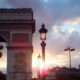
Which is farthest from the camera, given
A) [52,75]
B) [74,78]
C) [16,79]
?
[74,78]

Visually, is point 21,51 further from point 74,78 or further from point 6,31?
point 74,78

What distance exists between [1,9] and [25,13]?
258 cm

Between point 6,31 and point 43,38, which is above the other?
point 6,31

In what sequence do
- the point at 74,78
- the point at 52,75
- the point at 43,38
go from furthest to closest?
the point at 74,78 → the point at 52,75 → the point at 43,38

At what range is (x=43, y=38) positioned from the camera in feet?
94.8

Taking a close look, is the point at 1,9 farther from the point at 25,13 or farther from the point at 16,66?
the point at 16,66

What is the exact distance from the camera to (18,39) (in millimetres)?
55094

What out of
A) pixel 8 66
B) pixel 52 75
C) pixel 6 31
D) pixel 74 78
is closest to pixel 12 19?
pixel 6 31

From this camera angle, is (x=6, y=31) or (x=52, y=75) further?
(x=52, y=75)

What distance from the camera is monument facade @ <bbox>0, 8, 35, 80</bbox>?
54031 mm

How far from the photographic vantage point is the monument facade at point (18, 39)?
177 ft

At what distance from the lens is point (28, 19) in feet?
182

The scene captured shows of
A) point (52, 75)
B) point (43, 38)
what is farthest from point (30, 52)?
point (52, 75)

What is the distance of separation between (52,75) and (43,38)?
244 feet
